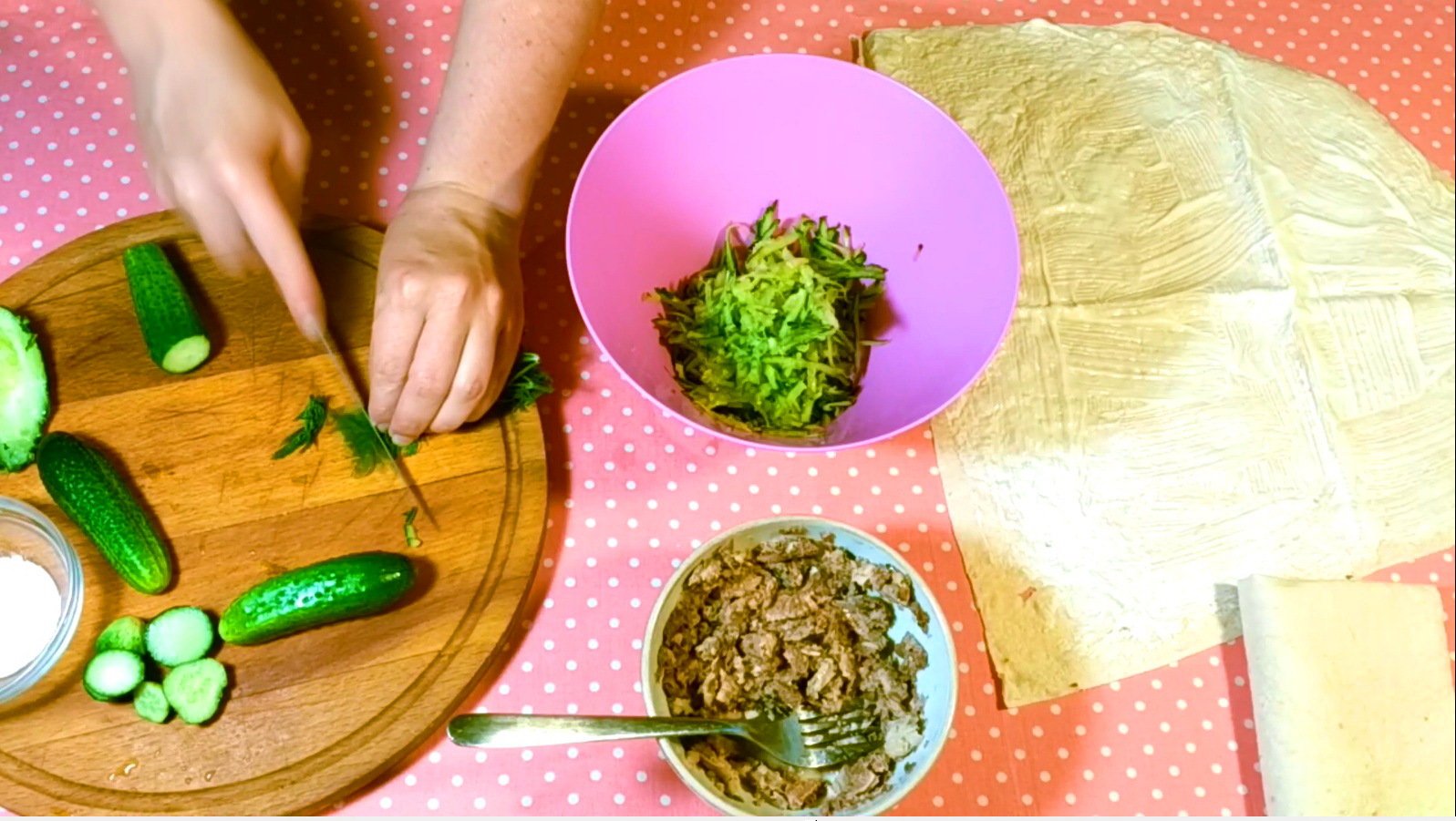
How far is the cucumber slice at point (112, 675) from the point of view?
42.4 inches

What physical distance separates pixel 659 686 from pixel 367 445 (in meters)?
0.52

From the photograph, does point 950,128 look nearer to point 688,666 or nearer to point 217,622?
point 688,666

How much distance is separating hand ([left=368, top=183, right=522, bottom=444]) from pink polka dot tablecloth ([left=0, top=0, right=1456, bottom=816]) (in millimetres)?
191

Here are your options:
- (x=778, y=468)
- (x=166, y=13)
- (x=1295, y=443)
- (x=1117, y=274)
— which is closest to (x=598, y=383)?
(x=778, y=468)

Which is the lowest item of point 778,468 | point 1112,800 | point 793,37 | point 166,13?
point 1112,800

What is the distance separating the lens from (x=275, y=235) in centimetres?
104

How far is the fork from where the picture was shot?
3.27 ft

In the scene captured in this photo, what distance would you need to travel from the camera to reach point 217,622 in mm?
1147

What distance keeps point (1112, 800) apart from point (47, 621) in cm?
137

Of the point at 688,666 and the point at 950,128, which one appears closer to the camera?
the point at 688,666

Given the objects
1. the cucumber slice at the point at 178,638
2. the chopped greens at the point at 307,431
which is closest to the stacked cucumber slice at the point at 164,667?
the cucumber slice at the point at 178,638

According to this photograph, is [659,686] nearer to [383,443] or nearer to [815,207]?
[383,443]

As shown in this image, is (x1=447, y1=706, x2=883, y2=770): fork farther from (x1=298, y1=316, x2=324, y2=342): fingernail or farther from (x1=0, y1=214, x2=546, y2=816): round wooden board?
(x1=298, y1=316, x2=324, y2=342): fingernail

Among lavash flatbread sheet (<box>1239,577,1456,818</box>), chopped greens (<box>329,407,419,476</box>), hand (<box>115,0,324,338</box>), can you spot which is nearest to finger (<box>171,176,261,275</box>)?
hand (<box>115,0,324,338</box>)
